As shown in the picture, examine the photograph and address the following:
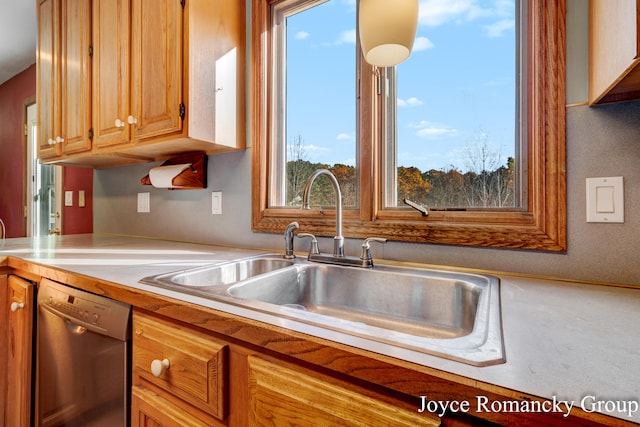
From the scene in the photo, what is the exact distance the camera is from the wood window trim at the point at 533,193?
85cm

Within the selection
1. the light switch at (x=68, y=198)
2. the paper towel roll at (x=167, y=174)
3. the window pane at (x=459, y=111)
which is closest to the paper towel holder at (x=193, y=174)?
the paper towel roll at (x=167, y=174)

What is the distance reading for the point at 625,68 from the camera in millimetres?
577

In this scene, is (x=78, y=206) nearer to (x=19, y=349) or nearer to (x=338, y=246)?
(x=19, y=349)

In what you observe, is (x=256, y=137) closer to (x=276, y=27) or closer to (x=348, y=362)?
(x=276, y=27)

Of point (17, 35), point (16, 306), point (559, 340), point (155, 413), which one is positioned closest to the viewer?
point (559, 340)

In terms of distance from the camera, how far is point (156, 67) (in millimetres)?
1314

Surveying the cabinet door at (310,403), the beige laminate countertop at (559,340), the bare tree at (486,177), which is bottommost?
the cabinet door at (310,403)

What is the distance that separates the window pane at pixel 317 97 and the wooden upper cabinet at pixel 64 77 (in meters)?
1.06

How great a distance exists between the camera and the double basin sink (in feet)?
2.06

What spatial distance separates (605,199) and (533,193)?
0.16m

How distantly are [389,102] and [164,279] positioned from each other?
996mm

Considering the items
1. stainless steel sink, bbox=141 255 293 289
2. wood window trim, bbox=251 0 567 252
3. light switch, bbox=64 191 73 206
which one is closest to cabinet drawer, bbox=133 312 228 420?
stainless steel sink, bbox=141 255 293 289

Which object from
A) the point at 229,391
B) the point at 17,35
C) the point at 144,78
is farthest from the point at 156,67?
the point at 17,35

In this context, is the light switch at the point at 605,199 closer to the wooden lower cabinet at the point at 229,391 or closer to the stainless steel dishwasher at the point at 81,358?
the wooden lower cabinet at the point at 229,391
